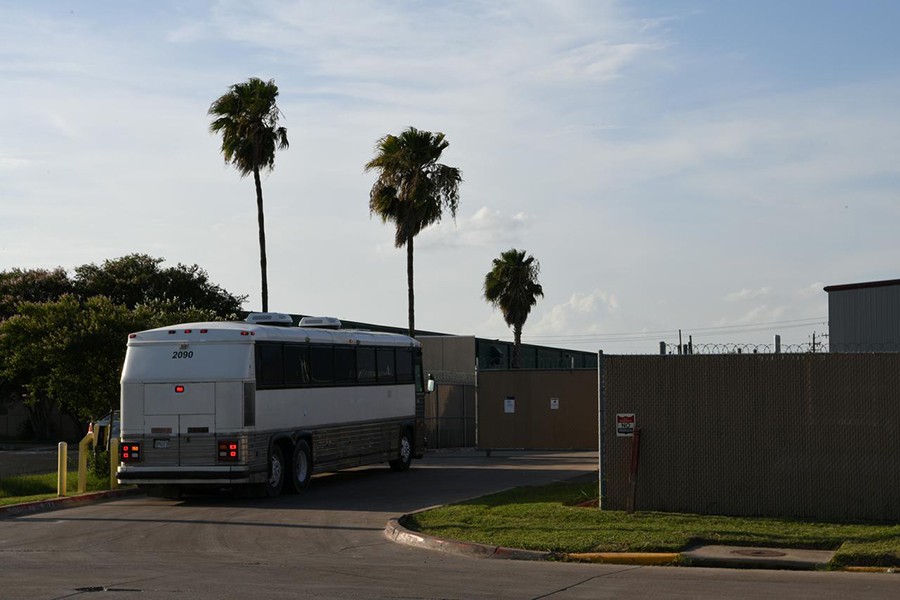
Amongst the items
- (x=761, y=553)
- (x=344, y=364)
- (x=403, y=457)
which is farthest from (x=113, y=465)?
(x=761, y=553)

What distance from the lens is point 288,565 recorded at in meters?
14.2

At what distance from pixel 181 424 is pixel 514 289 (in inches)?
1550

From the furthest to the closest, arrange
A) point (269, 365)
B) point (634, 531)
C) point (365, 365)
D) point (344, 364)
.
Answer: point (365, 365) → point (344, 364) → point (269, 365) → point (634, 531)

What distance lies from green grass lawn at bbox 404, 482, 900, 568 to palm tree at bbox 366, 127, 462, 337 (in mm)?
23471

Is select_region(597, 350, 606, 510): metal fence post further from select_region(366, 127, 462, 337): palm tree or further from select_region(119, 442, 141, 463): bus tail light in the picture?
select_region(366, 127, 462, 337): palm tree

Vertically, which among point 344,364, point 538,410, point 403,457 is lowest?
point 403,457

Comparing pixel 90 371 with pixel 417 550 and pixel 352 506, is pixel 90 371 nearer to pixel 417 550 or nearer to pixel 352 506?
pixel 352 506

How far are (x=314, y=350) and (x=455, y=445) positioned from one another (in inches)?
719

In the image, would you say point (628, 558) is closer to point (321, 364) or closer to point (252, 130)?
point (321, 364)

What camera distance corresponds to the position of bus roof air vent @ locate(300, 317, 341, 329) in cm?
2630

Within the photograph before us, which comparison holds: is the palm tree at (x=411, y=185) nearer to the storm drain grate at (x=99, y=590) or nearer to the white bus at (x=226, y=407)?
the white bus at (x=226, y=407)

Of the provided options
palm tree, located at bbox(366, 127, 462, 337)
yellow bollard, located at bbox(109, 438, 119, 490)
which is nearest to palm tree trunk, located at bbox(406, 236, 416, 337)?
palm tree, located at bbox(366, 127, 462, 337)

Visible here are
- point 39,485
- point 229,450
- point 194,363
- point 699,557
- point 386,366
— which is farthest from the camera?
point 386,366

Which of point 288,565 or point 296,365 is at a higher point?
point 296,365
